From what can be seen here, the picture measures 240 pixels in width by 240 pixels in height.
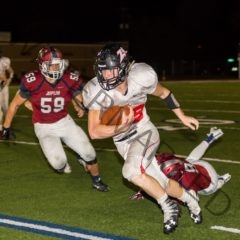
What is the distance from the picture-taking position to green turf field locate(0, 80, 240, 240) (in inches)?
203

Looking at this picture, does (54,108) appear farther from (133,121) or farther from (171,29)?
(171,29)

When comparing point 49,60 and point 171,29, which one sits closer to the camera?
point 49,60

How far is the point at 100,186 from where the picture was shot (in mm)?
6695

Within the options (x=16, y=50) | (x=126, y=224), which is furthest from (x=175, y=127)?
(x=16, y=50)

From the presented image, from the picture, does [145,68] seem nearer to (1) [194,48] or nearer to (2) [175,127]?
(2) [175,127]

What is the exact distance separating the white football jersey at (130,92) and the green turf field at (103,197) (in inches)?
37.6

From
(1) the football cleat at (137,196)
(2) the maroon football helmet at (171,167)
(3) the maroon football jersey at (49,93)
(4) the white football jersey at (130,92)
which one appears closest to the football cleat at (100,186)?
(1) the football cleat at (137,196)

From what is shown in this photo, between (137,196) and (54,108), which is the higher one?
(54,108)

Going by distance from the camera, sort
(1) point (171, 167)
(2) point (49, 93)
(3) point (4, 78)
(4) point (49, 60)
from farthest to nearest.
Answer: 1. (3) point (4, 78)
2. (2) point (49, 93)
3. (4) point (49, 60)
4. (1) point (171, 167)

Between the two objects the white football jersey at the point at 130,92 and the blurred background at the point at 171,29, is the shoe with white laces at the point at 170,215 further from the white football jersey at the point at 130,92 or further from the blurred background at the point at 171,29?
the blurred background at the point at 171,29

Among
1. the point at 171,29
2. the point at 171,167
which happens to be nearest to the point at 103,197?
the point at 171,167

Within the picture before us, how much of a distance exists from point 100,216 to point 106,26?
5106 cm

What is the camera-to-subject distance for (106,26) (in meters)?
55.8

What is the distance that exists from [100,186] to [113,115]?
1.78 meters
